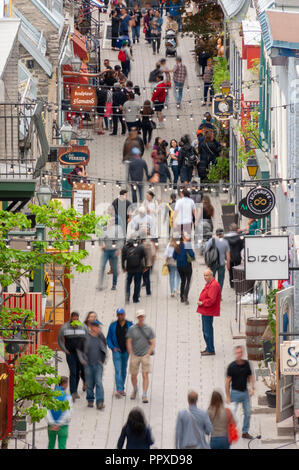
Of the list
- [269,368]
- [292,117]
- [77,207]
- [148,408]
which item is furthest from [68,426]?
[77,207]

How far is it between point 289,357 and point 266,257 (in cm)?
189

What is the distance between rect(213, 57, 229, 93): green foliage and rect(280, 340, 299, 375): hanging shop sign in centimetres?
1846

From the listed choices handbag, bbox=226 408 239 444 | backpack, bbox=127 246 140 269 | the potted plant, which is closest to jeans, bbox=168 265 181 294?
backpack, bbox=127 246 140 269

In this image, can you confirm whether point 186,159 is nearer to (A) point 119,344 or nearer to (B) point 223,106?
(B) point 223,106

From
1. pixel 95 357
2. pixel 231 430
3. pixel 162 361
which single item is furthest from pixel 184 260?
pixel 231 430

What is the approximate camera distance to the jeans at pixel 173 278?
2877 cm

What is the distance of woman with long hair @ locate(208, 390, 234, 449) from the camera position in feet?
64.5

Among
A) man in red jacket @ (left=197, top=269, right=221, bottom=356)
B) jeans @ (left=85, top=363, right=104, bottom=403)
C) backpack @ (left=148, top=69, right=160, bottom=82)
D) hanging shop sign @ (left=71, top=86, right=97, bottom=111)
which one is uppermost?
backpack @ (left=148, top=69, right=160, bottom=82)

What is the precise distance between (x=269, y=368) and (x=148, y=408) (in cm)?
211

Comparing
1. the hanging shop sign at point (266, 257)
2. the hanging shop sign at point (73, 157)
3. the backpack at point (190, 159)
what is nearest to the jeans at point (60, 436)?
the hanging shop sign at point (266, 257)

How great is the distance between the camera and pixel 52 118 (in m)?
39.3

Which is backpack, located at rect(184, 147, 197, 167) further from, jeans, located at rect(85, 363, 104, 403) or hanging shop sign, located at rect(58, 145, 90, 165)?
jeans, located at rect(85, 363, 104, 403)

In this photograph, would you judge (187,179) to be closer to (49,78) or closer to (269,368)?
(49,78)

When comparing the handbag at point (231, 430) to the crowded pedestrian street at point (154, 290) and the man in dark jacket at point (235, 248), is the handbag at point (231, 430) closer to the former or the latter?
the crowded pedestrian street at point (154, 290)
